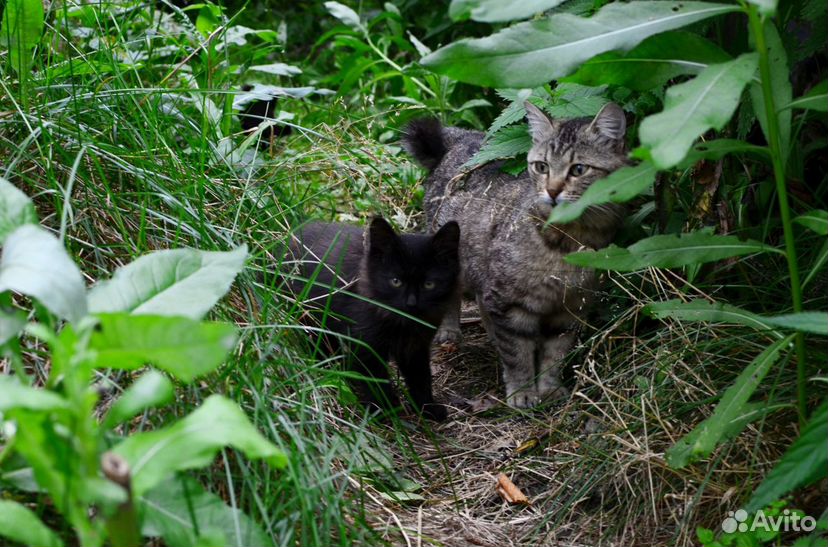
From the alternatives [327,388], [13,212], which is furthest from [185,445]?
[327,388]

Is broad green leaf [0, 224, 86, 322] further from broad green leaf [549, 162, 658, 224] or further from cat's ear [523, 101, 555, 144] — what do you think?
cat's ear [523, 101, 555, 144]

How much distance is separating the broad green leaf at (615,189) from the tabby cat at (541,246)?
5.33 ft

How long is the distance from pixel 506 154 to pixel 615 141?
53 centimetres

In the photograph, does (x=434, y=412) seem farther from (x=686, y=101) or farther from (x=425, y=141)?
(x=686, y=101)

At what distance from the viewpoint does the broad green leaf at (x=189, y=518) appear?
6.02 ft

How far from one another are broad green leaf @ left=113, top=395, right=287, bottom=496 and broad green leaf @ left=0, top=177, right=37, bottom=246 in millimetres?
635

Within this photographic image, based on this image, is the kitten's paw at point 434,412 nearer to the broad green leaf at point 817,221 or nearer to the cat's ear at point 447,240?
the cat's ear at point 447,240

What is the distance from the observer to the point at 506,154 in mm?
4176

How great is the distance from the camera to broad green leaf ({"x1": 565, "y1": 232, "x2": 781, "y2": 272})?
2.40 metres

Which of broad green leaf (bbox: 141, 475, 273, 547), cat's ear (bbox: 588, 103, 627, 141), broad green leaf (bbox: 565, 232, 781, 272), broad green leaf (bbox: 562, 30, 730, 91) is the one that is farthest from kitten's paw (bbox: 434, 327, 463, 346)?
broad green leaf (bbox: 141, 475, 273, 547)

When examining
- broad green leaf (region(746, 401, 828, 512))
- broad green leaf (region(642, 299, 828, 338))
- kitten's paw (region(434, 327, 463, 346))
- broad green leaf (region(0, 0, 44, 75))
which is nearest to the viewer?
broad green leaf (region(746, 401, 828, 512))

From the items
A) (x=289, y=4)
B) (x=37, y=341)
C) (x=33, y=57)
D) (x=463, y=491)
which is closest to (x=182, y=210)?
(x=37, y=341)

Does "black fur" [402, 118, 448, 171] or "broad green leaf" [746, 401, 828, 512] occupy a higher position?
"broad green leaf" [746, 401, 828, 512]

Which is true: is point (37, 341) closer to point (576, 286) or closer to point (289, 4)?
point (576, 286)
